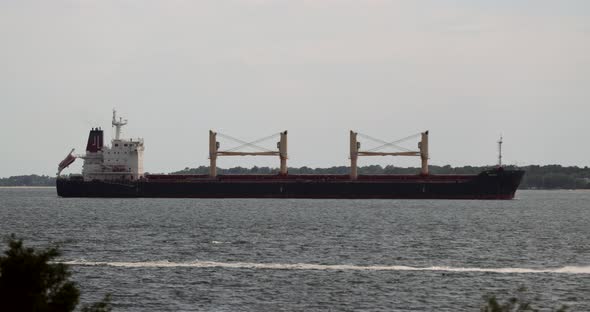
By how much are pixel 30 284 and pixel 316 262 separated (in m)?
27.6

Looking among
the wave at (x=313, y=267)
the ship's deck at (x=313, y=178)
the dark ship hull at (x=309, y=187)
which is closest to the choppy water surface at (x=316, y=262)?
the wave at (x=313, y=267)

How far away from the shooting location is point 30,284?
52.6ft

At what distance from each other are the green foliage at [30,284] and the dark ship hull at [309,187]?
10119 cm

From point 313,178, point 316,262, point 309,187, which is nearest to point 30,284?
point 316,262

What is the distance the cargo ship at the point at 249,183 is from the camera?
117 metres

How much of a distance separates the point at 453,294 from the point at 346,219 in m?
46.3

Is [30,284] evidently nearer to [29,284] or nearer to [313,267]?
[29,284]

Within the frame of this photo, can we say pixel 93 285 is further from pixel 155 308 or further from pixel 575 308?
pixel 575 308

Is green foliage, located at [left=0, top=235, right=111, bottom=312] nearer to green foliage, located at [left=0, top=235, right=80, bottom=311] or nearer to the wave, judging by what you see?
green foliage, located at [left=0, top=235, right=80, bottom=311]

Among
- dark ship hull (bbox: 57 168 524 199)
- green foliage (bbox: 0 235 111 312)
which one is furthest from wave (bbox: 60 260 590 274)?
dark ship hull (bbox: 57 168 524 199)

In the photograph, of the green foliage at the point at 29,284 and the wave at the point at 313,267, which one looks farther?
the wave at the point at 313,267

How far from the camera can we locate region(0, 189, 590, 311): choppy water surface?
32188 mm

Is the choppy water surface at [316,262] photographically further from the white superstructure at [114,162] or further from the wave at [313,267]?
the white superstructure at [114,162]

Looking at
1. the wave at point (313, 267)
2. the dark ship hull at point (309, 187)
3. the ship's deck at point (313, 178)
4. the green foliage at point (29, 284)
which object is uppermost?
the ship's deck at point (313, 178)
